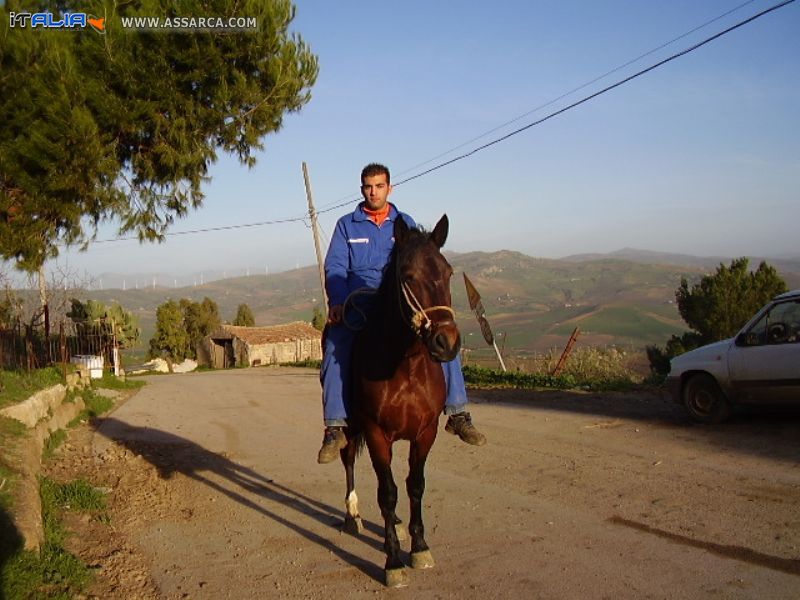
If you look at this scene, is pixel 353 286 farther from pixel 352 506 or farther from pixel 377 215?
pixel 352 506

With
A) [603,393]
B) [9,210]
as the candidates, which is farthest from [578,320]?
[9,210]

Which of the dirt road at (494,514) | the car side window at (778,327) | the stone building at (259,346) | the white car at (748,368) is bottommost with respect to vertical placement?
the stone building at (259,346)

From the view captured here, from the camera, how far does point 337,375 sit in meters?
5.39

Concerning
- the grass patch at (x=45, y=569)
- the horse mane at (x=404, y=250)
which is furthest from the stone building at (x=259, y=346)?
the horse mane at (x=404, y=250)

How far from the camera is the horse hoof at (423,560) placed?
4914 millimetres

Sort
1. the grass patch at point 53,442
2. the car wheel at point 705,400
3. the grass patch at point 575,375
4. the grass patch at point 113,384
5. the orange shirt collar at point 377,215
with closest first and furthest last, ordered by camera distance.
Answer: the orange shirt collar at point 377,215
the grass patch at point 53,442
the car wheel at point 705,400
the grass patch at point 575,375
the grass patch at point 113,384

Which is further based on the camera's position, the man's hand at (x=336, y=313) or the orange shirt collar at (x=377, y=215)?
the orange shirt collar at (x=377, y=215)

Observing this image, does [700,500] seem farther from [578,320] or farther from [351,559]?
[578,320]

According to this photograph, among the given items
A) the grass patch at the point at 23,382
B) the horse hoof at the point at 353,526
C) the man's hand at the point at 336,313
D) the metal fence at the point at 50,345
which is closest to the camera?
the man's hand at the point at 336,313

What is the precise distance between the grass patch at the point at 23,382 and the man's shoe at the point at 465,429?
7.16 metres

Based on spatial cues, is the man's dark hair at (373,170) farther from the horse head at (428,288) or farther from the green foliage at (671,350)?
the green foliage at (671,350)

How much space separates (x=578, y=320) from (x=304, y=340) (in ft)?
130

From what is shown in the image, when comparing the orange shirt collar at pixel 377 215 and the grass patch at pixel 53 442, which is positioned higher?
the orange shirt collar at pixel 377 215

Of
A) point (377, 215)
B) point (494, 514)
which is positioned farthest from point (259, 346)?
point (377, 215)
